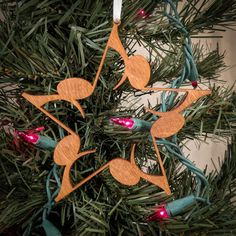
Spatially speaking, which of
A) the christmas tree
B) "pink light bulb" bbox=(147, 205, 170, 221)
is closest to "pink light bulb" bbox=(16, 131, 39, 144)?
the christmas tree

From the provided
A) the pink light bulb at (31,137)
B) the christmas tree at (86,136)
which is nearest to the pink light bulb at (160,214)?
the christmas tree at (86,136)

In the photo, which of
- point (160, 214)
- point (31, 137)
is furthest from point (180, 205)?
point (31, 137)

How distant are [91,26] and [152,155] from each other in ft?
0.49

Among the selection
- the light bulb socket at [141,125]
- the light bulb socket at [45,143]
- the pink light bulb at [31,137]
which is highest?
the light bulb socket at [141,125]

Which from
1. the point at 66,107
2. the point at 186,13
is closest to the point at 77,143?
the point at 66,107

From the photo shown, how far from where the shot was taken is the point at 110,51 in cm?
27

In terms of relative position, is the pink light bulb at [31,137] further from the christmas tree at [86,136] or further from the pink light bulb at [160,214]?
the pink light bulb at [160,214]

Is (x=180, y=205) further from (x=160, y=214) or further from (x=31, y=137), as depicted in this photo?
(x=31, y=137)

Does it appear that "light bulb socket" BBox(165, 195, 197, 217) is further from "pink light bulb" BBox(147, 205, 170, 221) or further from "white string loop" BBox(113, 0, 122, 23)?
"white string loop" BBox(113, 0, 122, 23)

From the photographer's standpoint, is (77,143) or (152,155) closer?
(77,143)

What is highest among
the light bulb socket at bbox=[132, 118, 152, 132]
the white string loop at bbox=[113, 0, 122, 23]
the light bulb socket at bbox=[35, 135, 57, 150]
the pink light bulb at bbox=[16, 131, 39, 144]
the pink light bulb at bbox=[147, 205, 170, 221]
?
the white string loop at bbox=[113, 0, 122, 23]

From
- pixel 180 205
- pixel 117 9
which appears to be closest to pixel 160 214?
pixel 180 205

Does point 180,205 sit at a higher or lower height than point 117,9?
lower

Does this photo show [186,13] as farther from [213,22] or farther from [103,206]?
[103,206]
